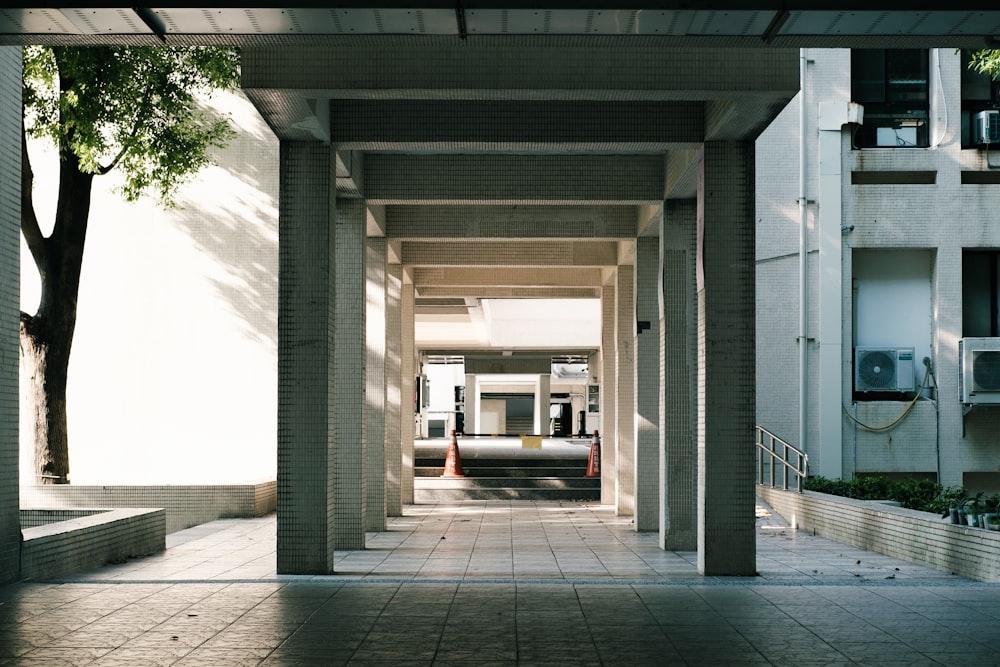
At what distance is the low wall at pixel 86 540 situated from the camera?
8.63 m

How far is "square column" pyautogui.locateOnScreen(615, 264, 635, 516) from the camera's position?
642 inches

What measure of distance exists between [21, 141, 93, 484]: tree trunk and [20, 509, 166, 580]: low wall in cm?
355

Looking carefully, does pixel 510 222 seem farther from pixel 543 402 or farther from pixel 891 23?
pixel 543 402

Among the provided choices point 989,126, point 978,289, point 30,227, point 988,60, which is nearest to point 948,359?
point 978,289

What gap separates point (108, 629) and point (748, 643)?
373 cm

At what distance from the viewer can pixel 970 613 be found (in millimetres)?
7219

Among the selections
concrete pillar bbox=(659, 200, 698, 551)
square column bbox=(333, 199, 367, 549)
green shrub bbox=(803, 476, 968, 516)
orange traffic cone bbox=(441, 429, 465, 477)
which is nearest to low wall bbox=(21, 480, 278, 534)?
square column bbox=(333, 199, 367, 549)

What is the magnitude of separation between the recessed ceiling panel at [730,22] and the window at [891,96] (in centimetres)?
1286

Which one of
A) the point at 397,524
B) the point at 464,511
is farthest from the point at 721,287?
the point at 464,511

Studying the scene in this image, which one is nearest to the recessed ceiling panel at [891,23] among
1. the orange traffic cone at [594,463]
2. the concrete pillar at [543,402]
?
the orange traffic cone at [594,463]

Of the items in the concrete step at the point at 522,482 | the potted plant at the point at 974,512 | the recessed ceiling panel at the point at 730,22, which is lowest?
the concrete step at the point at 522,482

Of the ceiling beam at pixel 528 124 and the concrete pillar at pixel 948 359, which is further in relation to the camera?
the concrete pillar at pixel 948 359

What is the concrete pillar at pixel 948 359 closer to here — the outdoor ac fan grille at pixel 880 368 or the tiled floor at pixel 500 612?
the outdoor ac fan grille at pixel 880 368

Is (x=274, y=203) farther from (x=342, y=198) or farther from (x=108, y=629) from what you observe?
(x=108, y=629)
